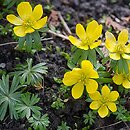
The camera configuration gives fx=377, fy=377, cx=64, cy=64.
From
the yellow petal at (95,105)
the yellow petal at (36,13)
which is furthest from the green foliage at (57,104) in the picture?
the yellow petal at (36,13)

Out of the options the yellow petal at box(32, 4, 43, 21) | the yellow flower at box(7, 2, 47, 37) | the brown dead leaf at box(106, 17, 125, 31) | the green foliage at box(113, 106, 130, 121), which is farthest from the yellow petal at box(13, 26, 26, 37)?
the brown dead leaf at box(106, 17, 125, 31)

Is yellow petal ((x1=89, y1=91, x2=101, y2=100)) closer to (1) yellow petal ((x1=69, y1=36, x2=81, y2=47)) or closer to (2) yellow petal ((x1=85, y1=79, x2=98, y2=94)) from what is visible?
(2) yellow petal ((x1=85, y1=79, x2=98, y2=94))

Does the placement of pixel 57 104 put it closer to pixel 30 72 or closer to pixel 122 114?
pixel 30 72

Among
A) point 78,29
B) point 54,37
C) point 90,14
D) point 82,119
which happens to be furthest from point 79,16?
point 82,119

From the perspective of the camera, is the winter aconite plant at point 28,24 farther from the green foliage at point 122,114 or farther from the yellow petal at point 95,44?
the green foliage at point 122,114

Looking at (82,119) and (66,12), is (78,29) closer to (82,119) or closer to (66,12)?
(82,119)

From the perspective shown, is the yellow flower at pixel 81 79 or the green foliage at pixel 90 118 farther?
the green foliage at pixel 90 118

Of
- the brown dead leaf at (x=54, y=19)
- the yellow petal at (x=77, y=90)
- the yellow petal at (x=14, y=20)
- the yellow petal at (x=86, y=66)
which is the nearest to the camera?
the yellow petal at (x=86, y=66)
